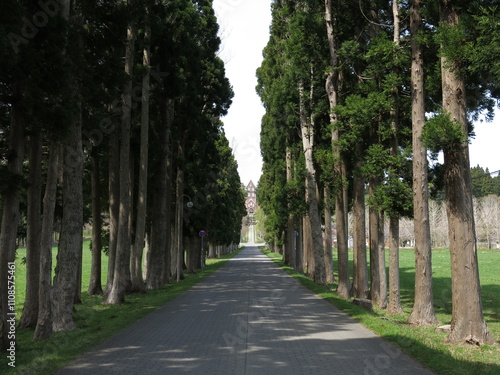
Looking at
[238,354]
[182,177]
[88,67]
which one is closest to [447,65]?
[238,354]

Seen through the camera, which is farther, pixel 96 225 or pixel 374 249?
pixel 96 225

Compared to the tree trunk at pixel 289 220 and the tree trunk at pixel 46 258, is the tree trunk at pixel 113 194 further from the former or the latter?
the tree trunk at pixel 289 220

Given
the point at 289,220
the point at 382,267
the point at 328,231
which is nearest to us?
the point at 382,267

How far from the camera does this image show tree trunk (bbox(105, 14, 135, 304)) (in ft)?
55.7

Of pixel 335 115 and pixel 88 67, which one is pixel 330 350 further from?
pixel 335 115

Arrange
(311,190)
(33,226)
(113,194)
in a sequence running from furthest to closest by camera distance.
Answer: (311,190), (113,194), (33,226)

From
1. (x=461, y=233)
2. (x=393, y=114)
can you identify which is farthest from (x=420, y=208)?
(x=393, y=114)

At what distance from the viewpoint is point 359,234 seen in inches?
747

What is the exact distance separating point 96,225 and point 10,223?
1061 cm

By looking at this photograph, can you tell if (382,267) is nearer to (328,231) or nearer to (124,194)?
(328,231)

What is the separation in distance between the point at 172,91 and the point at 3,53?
48.8ft

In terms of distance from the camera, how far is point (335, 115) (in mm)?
19531

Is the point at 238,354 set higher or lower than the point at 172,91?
lower

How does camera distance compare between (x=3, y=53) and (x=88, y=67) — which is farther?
(x=88, y=67)
